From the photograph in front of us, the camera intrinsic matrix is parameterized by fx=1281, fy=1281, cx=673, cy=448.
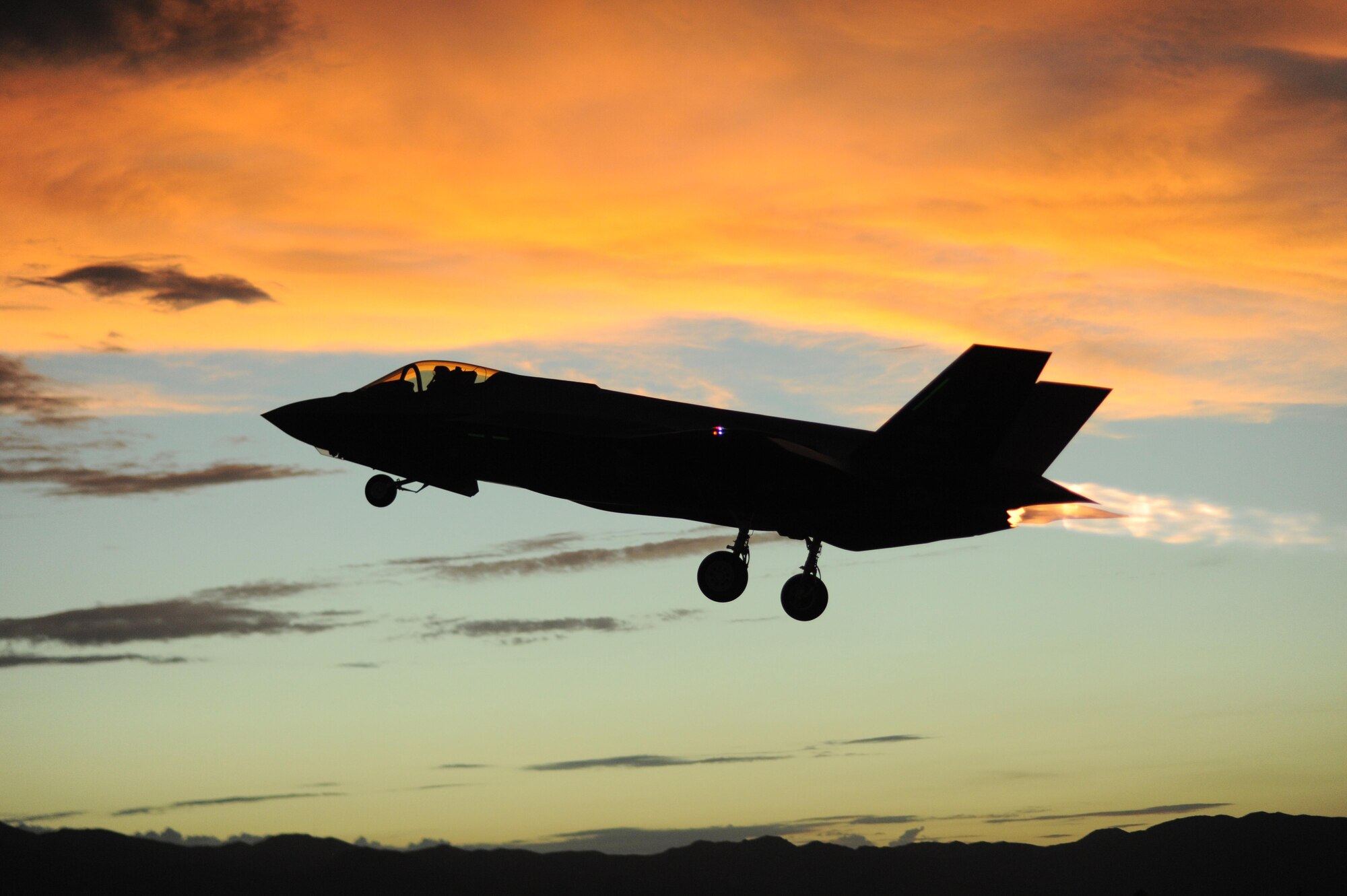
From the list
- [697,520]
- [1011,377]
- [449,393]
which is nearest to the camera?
[1011,377]

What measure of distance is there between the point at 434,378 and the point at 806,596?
1115 centimetres

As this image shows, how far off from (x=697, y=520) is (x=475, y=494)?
19.2 ft

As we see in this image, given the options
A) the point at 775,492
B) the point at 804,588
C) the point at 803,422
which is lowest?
the point at 804,588

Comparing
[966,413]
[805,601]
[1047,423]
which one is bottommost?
[805,601]

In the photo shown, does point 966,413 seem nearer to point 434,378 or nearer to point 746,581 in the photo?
point 746,581

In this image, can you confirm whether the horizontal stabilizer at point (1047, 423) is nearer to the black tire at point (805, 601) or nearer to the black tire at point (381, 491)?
the black tire at point (805, 601)

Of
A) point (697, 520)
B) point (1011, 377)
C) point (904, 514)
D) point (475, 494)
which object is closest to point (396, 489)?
point (475, 494)

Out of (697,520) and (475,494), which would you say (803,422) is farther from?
(475,494)

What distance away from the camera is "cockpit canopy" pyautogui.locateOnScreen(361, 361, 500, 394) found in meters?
33.0

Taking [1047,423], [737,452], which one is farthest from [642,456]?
[1047,423]

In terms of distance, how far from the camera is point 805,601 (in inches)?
1208

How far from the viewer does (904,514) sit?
28.9 m

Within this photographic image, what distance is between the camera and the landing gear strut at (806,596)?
1208 inches

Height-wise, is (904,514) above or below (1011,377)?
below
